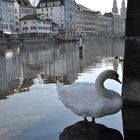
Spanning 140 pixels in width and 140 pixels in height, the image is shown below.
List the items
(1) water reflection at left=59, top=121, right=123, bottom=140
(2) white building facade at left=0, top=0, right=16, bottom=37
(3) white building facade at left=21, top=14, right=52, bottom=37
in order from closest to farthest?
(1) water reflection at left=59, top=121, right=123, bottom=140 → (2) white building facade at left=0, top=0, right=16, bottom=37 → (3) white building facade at left=21, top=14, right=52, bottom=37

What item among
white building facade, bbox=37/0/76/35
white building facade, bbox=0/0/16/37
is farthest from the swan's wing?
white building facade, bbox=37/0/76/35

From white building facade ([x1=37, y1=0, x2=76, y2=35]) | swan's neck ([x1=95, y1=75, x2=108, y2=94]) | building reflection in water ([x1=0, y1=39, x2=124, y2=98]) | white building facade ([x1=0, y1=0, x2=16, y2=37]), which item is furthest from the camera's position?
white building facade ([x1=37, y1=0, x2=76, y2=35])

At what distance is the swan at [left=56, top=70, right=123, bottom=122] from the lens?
24.0ft

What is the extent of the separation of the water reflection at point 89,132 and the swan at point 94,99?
0.36 metres

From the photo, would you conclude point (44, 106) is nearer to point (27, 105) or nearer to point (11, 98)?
point (27, 105)

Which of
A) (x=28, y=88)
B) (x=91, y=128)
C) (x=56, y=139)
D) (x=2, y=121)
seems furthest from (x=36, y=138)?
(x=28, y=88)

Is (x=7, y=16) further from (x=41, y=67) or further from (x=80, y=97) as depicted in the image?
(x=80, y=97)

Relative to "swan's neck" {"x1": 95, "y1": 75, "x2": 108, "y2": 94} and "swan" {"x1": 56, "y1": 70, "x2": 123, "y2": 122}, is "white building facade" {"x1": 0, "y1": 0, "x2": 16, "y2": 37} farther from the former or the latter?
"swan's neck" {"x1": 95, "y1": 75, "x2": 108, "y2": 94}

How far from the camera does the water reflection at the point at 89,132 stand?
7508 millimetres

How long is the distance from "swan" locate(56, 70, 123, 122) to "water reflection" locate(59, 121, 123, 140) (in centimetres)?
36

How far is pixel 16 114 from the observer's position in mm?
10250

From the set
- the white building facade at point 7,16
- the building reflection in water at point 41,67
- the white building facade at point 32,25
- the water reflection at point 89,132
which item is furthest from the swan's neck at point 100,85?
the white building facade at point 32,25

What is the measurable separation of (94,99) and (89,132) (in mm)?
774

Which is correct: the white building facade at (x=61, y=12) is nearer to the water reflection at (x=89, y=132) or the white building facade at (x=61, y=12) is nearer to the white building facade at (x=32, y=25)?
the white building facade at (x=32, y=25)
